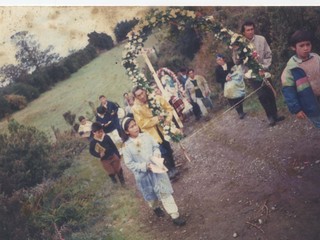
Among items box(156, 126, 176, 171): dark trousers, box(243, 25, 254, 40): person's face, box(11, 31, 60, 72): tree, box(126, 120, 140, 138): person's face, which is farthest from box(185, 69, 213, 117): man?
box(11, 31, 60, 72): tree

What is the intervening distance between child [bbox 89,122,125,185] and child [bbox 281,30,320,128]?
227 cm

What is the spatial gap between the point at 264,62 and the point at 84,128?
8.71ft

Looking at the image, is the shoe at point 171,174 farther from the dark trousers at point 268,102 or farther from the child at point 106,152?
the dark trousers at point 268,102

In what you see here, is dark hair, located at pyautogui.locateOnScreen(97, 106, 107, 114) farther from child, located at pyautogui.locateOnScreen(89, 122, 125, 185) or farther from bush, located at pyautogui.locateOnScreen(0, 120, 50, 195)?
bush, located at pyautogui.locateOnScreen(0, 120, 50, 195)

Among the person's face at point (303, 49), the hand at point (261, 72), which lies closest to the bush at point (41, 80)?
the hand at point (261, 72)

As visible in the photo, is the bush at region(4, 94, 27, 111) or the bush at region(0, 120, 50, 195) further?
the bush at region(4, 94, 27, 111)

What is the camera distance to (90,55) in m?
5.36

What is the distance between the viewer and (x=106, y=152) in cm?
514

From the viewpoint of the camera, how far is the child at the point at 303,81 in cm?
441

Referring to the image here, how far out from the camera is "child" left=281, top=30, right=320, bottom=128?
441cm

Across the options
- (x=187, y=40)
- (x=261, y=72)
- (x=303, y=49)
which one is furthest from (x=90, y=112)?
(x=303, y=49)

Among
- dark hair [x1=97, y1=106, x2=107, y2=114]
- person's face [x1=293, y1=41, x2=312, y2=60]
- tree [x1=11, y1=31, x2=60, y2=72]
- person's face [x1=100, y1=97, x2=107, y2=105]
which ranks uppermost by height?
tree [x1=11, y1=31, x2=60, y2=72]

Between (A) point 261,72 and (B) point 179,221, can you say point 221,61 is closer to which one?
(A) point 261,72

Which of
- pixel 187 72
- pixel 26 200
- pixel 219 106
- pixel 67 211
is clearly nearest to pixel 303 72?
pixel 219 106
